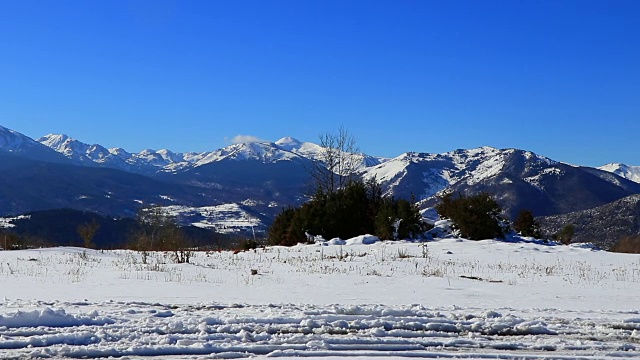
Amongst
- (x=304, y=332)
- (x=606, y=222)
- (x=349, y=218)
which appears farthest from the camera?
(x=606, y=222)

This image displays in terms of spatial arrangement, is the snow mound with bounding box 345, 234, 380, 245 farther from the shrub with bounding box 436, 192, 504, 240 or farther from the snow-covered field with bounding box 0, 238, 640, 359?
the snow-covered field with bounding box 0, 238, 640, 359

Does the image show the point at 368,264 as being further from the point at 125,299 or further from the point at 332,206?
the point at 332,206

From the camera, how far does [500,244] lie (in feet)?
77.7

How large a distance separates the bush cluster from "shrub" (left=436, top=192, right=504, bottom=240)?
5.25ft

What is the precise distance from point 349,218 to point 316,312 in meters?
22.1

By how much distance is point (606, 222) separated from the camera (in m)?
97.4

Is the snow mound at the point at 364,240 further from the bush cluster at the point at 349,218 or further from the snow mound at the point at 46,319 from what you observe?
the snow mound at the point at 46,319

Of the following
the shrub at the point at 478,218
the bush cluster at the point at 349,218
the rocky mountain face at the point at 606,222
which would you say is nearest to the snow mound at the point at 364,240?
the bush cluster at the point at 349,218

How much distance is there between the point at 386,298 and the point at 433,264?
7776 mm

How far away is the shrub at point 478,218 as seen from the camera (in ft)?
91.0

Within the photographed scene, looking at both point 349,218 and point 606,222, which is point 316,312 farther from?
point 606,222

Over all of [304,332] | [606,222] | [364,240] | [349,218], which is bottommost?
[304,332]

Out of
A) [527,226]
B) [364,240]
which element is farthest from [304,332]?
[527,226]

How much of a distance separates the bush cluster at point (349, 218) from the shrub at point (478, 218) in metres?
1.60
